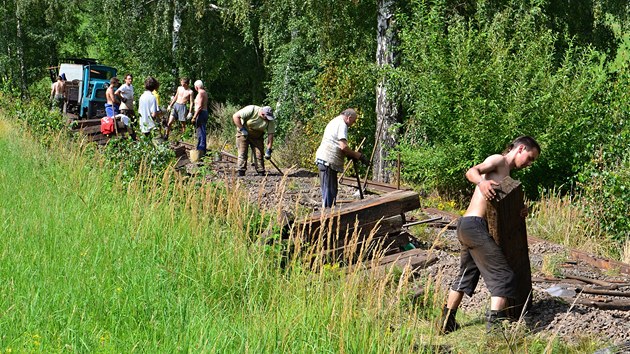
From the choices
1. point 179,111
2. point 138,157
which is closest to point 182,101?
point 179,111

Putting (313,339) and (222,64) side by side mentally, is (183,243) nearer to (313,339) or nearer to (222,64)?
(313,339)

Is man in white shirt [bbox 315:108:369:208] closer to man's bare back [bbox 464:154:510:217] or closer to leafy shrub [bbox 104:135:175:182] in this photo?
leafy shrub [bbox 104:135:175:182]

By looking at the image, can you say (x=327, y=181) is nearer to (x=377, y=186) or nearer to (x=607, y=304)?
(x=377, y=186)

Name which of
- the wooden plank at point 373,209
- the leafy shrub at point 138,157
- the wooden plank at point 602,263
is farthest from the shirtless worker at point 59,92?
the wooden plank at point 602,263

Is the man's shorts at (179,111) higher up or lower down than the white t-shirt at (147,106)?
lower down

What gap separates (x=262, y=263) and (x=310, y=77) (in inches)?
703

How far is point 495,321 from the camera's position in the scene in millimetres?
6984

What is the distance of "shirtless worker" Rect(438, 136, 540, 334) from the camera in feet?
23.3

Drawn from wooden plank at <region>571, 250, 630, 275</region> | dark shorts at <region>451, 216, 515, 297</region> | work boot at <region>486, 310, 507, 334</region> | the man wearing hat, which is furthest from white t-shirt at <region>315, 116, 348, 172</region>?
the man wearing hat

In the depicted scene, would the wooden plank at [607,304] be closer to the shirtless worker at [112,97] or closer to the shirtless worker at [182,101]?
the shirtless worker at [112,97]

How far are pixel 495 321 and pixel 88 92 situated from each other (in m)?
23.6

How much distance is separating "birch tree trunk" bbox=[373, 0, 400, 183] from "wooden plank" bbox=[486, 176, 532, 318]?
9743 millimetres

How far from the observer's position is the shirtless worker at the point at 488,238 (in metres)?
7.11

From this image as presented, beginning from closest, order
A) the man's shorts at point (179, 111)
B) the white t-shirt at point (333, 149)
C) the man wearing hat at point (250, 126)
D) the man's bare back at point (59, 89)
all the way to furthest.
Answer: the white t-shirt at point (333, 149)
the man wearing hat at point (250, 126)
the man's shorts at point (179, 111)
the man's bare back at point (59, 89)
